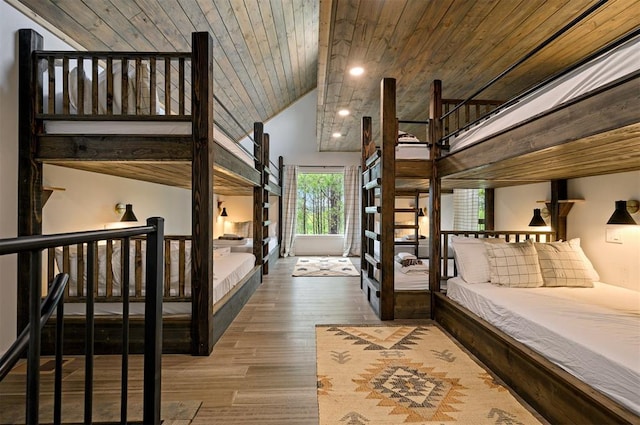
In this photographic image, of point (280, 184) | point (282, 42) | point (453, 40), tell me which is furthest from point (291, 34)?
point (280, 184)

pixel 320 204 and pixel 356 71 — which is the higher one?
pixel 356 71

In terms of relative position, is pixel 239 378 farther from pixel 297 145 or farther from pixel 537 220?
pixel 297 145

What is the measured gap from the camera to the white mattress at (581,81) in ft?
4.46

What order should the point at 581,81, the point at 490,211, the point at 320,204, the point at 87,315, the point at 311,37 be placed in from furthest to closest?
the point at 320,204
the point at 311,37
the point at 490,211
the point at 581,81
the point at 87,315

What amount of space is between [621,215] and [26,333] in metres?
3.70

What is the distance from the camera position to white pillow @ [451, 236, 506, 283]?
2.98 meters

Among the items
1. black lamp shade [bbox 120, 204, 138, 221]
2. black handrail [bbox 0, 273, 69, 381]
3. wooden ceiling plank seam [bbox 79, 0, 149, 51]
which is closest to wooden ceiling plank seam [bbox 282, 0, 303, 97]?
wooden ceiling plank seam [bbox 79, 0, 149, 51]

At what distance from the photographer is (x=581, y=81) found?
1.57 meters

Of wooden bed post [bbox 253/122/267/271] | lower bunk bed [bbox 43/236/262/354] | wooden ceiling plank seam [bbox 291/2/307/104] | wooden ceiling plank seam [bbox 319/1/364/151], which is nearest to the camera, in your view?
wooden ceiling plank seam [bbox 319/1/364/151]

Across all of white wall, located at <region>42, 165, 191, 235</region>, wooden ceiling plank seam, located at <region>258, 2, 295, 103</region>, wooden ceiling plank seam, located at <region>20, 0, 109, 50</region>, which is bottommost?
white wall, located at <region>42, 165, 191, 235</region>

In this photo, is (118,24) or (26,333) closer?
(26,333)

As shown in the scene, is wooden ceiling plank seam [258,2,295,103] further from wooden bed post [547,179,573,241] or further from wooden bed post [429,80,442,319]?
wooden bed post [547,179,573,241]

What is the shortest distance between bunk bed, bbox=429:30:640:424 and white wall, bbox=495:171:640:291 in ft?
0.59

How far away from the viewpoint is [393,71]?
344 cm
